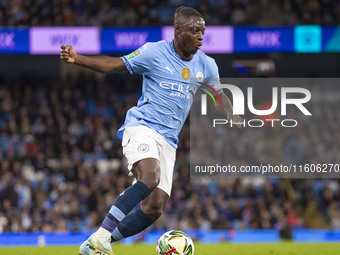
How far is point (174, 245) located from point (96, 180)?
11713 mm

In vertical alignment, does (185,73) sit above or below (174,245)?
above

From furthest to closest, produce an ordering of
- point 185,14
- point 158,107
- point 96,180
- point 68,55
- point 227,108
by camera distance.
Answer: point 96,180, point 227,108, point 185,14, point 158,107, point 68,55

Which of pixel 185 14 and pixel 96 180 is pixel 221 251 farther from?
pixel 96 180

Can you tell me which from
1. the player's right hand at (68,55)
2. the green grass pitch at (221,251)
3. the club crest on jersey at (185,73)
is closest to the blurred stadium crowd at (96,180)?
the green grass pitch at (221,251)

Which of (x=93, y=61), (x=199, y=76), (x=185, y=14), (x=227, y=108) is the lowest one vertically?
(x=227, y=108)

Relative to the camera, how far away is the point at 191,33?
627cm

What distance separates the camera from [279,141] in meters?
19.6

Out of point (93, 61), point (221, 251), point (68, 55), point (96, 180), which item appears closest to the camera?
point (68, 55)

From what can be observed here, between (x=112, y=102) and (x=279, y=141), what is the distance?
225 inches

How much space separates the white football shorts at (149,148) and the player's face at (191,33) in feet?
3.17

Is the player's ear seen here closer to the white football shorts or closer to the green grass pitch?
the white football shorts

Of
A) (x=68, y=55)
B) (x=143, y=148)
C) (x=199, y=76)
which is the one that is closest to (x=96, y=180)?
(x=199, y=76)

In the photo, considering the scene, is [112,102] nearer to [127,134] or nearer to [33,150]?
[33,150]

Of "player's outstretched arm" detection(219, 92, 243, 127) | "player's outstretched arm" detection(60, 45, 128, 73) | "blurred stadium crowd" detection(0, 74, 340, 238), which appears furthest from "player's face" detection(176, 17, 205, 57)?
"blurred stadium crowd" detection(0, 74, 340, 238)
